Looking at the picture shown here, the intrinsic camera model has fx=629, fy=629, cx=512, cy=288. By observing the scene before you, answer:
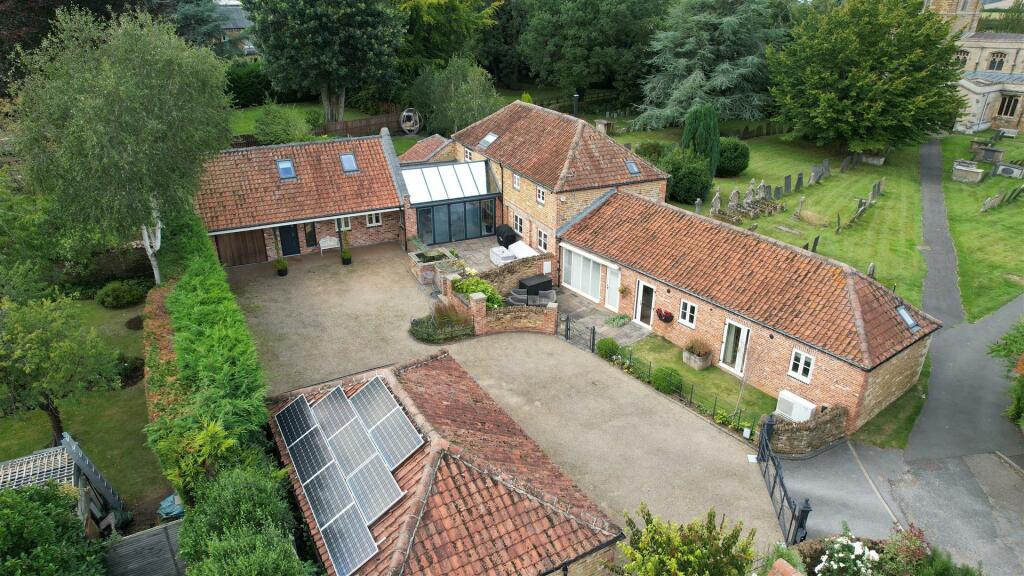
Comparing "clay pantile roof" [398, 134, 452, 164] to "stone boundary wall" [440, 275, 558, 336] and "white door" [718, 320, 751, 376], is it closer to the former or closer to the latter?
"stone boundary wall" [440, 275, 558, 336]

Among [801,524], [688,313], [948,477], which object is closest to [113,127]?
[688,313]

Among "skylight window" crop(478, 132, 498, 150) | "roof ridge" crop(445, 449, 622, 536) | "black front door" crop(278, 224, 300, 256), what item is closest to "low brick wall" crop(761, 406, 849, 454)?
"roof ridge" crop(445, 449, 622, 536)

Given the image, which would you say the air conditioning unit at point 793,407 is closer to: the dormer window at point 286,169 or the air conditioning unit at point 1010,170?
the dormer window at point 286,169

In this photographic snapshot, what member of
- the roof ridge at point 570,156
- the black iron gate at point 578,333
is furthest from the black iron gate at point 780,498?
the roof ridge at point 570,156

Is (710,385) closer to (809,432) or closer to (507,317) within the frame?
(809,432)

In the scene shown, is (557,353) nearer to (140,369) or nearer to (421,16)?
(140,369)

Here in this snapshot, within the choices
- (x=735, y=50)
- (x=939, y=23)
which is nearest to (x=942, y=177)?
(x=939, y=23)

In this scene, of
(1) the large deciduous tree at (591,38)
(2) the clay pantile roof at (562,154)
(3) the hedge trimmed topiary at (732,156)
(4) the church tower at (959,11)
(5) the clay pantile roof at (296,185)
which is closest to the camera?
(2) the clay pantile roof at (562,154)
